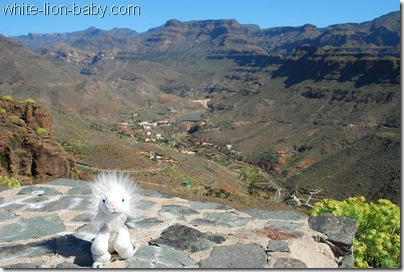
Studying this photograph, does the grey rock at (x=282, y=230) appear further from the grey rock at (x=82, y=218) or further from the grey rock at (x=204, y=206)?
the grey rock at (x=82, y=218)

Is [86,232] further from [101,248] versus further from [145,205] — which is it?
[145,205]

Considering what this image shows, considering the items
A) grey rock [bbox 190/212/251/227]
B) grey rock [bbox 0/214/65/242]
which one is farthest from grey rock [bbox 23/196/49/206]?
grey rock [bbox 190/212/251/227]

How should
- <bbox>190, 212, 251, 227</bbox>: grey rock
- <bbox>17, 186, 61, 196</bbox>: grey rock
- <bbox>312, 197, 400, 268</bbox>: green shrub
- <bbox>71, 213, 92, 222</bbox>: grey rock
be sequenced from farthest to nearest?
<bbox>312, 197, 400, 268</bbox>: green shrub → <bbox>17, 186, 61, 196</bbox>: grey rock → <bbox>190, 212, 251, 227</bbox>: grey rock → <bbox>71, 213, 92, 222</bbox>: grey rock

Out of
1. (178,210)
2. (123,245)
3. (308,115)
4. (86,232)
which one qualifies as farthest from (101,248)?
(308,115)

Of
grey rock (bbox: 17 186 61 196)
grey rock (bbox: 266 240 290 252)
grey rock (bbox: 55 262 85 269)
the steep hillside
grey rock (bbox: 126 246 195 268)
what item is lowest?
grey rock (bbox: 55 262 85 269)

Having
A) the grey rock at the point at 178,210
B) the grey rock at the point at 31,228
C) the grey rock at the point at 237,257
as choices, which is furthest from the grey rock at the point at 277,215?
the grey rock at the point at 31,228

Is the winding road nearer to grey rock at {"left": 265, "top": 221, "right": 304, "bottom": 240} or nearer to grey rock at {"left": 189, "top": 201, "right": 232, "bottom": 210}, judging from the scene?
grey rock at {"left": 189, "top": 201, "right": 232, "bottom": 210}

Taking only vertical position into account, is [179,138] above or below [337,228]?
below

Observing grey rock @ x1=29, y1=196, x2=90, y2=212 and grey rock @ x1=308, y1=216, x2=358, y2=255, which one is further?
grey rock @ x1=29, y1=196, x2=90, y2=212
